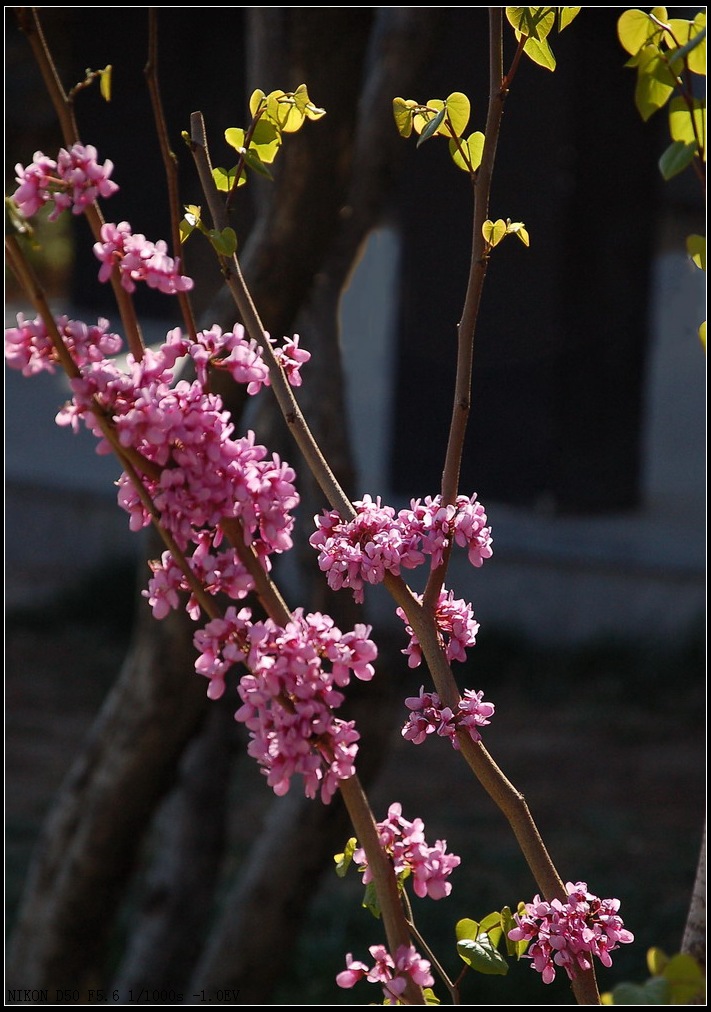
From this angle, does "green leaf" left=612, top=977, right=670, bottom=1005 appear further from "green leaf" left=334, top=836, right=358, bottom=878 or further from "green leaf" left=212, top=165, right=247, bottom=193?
"green leaf" left=212, top=165, right=247, bottom=193

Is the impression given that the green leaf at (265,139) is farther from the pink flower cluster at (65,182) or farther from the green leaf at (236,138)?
the pink flower cluster at (65,182)

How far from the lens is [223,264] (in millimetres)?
884

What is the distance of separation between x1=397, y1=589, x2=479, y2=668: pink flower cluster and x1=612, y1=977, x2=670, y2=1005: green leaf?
351 mm

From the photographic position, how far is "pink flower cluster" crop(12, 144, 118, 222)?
2.47ft

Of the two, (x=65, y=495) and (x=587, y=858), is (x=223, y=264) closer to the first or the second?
(x=587, y=858)

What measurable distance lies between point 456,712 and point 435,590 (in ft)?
0.29

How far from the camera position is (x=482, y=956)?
0.86 m

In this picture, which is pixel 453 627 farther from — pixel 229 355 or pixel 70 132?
pixel 70 132

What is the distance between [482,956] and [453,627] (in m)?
0.23

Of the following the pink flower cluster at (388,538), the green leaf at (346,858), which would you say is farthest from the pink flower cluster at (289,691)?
the green leaf at (346,858)

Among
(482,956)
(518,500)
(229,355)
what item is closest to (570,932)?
(482,956)

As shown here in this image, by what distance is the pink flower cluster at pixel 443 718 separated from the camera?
0.83 metres

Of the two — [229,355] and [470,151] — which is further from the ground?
[470,151]

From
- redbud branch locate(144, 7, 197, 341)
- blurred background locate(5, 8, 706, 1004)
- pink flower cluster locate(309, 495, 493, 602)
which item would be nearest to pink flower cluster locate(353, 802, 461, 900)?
pink flower cluster locate(309, 495, 493, 602)
